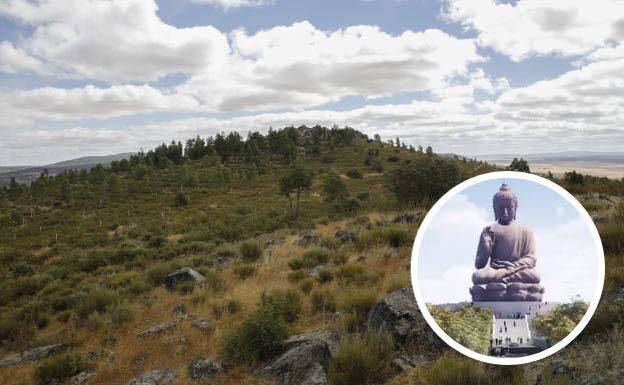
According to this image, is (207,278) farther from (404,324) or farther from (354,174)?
(354,174)

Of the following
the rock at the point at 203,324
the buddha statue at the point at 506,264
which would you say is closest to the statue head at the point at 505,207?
the buddha statue at the point at 506,264

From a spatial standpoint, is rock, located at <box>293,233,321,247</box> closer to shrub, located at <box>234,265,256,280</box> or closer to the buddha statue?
shrub, located at <box>234,265,256,280</box>

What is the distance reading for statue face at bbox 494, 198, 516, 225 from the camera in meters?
2.81

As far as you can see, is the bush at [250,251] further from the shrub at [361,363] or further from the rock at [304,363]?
the shrub at [361,363]

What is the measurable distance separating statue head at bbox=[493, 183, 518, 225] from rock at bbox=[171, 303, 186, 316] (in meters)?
7.64

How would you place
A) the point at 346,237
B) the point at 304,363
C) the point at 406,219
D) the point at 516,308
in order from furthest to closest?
the point at 406,219
the point at 346,237
the point at 304,363
the point at 516,308

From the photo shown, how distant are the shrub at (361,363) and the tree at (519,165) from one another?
2313 cm

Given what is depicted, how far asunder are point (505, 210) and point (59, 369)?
7643mm

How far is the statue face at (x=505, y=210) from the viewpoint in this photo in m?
2.81

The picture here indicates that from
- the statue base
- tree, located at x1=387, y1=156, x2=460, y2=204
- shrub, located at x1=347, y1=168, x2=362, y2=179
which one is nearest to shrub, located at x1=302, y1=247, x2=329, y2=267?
the statue base

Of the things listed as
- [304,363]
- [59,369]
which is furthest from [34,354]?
[304,363]

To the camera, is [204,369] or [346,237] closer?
[204,369]

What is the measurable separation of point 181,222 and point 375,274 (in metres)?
26.7

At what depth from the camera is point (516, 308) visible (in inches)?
108
